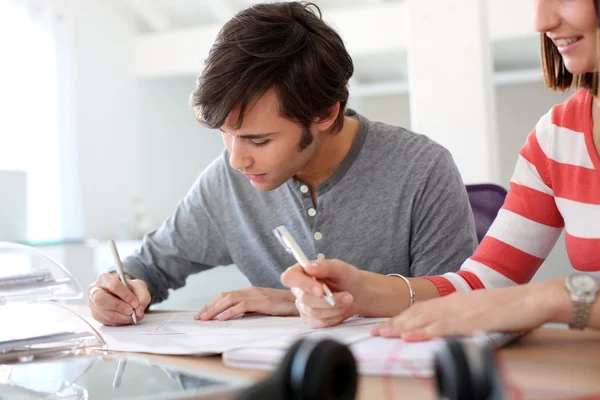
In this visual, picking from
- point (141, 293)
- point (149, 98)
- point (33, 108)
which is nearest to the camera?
point (141, 293)

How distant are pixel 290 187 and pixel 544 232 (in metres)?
0.61

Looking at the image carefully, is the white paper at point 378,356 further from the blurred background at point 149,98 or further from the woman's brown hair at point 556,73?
the blurred background at point 149,98

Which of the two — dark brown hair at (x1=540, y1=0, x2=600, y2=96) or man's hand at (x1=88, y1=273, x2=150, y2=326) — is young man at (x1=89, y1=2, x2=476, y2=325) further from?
dark brown hair at (x1=540, y1=0, x2=600, y2=96)

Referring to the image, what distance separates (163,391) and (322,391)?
27 cm

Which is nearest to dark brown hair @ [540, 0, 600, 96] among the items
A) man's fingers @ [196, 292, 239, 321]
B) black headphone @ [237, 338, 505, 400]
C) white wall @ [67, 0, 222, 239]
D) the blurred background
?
man's fingers @ [196, 292, 239, 321]

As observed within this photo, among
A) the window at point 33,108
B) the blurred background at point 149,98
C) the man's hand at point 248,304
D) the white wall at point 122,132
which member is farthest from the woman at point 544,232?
the white wall at point 122,132

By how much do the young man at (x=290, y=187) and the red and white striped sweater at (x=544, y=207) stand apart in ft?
0.79

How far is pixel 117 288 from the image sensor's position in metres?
1.28

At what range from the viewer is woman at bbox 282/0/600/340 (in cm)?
86

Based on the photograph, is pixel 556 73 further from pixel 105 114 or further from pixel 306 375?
pixel 105 114

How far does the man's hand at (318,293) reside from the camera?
3.14 ft

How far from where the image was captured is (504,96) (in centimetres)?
747

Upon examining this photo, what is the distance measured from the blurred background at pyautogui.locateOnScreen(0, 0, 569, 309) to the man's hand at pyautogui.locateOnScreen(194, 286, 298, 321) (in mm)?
1427

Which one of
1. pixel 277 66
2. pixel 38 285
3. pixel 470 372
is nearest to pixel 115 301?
pixel 38 285
